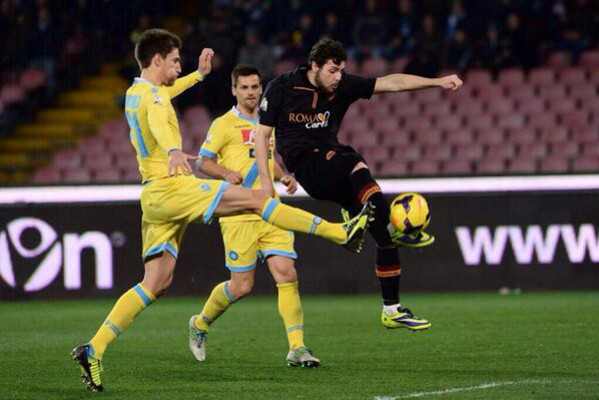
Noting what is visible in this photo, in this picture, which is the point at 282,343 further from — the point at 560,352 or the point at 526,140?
the point at 526,140

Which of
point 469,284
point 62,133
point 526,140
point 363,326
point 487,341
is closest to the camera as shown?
point 487,341

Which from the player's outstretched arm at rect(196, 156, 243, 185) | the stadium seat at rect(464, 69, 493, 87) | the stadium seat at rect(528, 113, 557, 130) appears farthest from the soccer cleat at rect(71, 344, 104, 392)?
the stadium seat at rect(464, 69, 493, 87)

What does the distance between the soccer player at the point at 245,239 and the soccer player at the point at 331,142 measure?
549mm

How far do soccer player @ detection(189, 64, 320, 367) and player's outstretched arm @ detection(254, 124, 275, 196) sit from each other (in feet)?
1.18

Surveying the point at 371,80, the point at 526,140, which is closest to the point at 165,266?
the point at 371,80

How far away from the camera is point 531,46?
18.8 metres

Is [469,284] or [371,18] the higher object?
[371,18]

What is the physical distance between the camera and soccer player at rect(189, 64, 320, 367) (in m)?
9.15

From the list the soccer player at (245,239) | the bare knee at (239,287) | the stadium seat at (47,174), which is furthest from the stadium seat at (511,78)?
the bare knee at (239,287)

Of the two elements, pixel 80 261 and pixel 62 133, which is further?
pixel 62 133

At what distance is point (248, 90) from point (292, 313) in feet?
5.95

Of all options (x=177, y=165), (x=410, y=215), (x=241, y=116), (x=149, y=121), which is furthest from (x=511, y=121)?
(x=177, y=165)

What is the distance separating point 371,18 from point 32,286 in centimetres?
738

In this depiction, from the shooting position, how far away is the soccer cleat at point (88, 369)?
7.77 m
